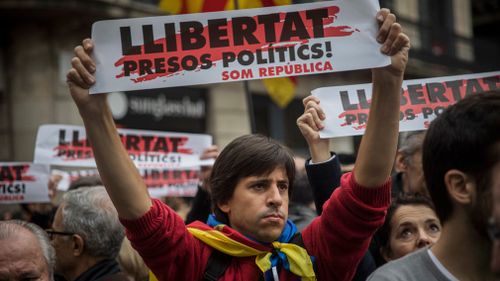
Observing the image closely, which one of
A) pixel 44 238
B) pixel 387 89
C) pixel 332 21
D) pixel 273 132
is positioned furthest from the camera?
pixel 273 132

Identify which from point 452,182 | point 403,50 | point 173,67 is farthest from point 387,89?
point 173,67

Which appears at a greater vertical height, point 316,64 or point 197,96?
point 316,64

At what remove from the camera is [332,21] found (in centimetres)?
249

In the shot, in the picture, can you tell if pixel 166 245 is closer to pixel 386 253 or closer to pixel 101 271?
pixel 101 271

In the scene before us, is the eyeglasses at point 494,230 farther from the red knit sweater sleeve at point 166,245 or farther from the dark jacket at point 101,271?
the dark jacket at point 101,271

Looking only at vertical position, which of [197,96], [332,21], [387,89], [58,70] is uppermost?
[332,21]

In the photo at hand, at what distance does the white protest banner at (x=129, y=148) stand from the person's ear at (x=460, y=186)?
344 cm

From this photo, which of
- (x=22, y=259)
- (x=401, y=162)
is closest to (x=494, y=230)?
(x=22, y=259)

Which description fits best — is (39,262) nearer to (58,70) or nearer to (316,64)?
(316,64)

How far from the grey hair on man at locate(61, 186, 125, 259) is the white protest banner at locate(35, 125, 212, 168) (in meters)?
1.79

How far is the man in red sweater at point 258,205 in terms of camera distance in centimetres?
227

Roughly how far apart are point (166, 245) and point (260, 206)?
0.36m

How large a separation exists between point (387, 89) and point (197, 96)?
10.8 m

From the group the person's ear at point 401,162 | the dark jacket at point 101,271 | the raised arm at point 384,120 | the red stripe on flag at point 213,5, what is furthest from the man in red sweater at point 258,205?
the red stripe on flag at point 213,5
